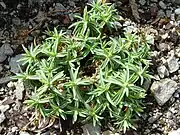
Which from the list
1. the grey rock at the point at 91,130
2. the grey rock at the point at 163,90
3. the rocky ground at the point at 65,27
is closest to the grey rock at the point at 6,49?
the rocky ground at the point at 65,27

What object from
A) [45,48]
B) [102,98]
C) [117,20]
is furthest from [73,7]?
[102,98]

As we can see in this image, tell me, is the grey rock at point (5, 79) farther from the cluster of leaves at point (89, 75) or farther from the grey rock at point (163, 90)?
the grey rock at point (163, 90)

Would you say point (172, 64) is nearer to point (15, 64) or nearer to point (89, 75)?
point (89, 75)

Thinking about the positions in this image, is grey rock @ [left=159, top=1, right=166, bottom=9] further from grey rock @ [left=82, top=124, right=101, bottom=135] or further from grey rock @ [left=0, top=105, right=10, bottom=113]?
grey rock @ [left=0, top=105, right=10, bottom=113]

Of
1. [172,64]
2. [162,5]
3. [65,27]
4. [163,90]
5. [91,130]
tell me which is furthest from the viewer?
[162,5]

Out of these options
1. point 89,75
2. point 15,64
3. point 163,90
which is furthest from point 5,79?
point 163,90

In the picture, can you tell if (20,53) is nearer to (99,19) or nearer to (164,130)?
(99,19)
